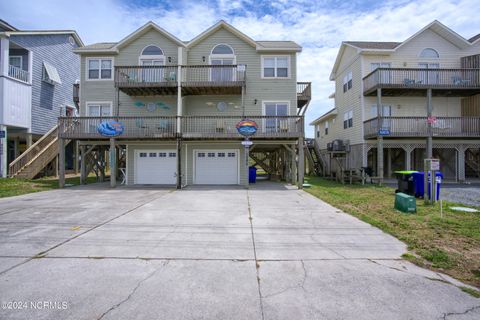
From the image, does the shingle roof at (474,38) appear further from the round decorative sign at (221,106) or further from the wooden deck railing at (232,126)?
the round decorative sign at (221,106)

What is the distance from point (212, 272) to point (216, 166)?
39.5ft

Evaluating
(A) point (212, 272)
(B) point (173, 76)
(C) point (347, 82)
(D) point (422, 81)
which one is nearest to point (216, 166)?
(B) point (173, 76)

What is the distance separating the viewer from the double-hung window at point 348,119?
19750mm

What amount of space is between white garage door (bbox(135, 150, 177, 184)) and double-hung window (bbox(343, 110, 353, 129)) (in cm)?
1412

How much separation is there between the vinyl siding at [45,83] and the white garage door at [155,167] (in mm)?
9208

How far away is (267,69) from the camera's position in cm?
1576

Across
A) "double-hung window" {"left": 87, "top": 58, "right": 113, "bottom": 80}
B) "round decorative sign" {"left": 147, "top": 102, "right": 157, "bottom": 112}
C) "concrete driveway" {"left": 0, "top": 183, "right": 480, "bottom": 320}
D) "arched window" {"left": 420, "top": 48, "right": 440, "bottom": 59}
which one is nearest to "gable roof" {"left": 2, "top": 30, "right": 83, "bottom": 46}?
"double-hung window" {"left": 87, "top": 58, "right": 113, "bottom": 80}

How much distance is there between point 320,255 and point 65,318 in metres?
3.78

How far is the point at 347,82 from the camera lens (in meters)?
20.6

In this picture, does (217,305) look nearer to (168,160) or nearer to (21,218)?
(21,218)

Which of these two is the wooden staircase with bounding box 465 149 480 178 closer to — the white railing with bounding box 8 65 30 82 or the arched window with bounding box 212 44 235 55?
the arched window with bounding box 212 44 235 55

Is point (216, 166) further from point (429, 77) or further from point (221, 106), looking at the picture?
point (429, 77)

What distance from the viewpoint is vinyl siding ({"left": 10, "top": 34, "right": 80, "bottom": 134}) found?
17.8m

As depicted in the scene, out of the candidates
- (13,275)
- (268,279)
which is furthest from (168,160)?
(268,279)
